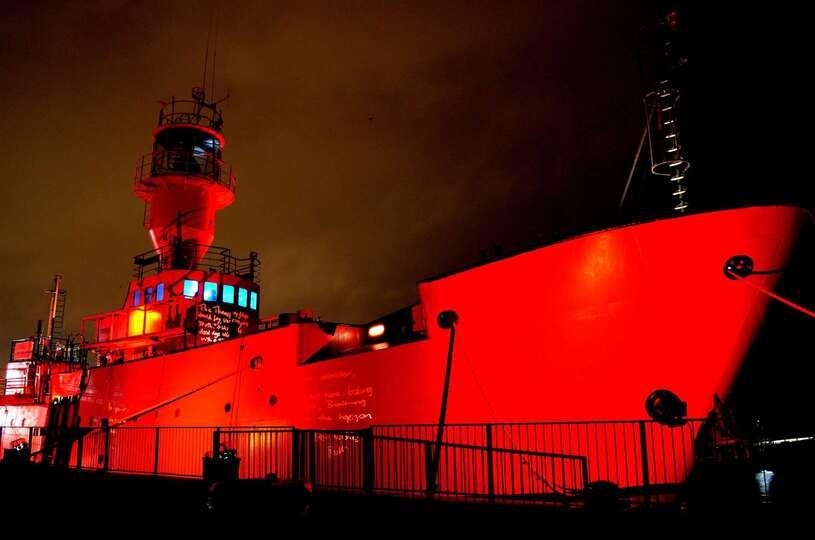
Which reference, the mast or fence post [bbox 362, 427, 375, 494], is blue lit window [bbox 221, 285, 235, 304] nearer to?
the mast

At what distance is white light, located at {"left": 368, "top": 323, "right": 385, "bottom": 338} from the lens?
15250 mm

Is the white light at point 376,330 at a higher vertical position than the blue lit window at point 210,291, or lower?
lower

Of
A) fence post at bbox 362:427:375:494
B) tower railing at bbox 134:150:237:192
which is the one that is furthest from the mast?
fence post at bbox 362:427:375:494

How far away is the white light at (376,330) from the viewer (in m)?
15.2

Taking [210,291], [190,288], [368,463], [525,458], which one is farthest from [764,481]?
[190,288]

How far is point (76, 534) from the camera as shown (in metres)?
8.30

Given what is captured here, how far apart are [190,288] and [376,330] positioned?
1088 centimetres

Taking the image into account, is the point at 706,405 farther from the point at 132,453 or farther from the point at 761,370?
the point at 132,453

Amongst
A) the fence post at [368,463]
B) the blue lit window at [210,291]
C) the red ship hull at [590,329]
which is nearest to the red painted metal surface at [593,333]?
the red ship hull at [590,329]

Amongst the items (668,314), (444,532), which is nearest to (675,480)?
(668,314)

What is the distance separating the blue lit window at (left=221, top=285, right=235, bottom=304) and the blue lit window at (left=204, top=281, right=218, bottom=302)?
27cm

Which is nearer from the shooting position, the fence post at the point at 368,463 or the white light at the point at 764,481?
the white light at the point at 764,481

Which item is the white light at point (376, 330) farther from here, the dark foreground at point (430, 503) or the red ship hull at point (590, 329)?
the dark foreground at point (430, 503)

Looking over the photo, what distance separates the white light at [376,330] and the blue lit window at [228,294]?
10.4 meters
